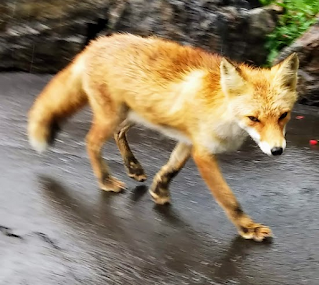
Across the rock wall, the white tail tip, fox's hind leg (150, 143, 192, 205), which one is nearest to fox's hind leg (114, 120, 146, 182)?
fox's hind leg (150, 143, 192, 205)

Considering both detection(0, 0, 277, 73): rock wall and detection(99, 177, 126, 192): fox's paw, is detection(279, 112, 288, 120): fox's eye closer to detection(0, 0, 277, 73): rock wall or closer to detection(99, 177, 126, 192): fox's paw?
detection(99, 177, 126, 192): fox's paw

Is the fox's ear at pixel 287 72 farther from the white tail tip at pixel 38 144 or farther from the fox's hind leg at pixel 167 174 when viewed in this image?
the white tail tip at pixel 38 144

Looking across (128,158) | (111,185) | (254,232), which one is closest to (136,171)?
(128,158)

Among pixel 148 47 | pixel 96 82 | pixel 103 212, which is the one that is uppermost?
A: pixel 148 47

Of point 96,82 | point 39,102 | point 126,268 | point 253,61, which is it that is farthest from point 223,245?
point 253,61

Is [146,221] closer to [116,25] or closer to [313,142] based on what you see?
[313,142]

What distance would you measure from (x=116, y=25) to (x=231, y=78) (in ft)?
15.0

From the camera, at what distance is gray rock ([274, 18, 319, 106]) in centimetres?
710

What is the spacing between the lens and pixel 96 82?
4.42 meters

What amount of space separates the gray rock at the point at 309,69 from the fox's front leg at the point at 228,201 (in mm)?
3498

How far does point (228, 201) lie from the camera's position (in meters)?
3.89

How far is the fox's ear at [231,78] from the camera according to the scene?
3.66 metres

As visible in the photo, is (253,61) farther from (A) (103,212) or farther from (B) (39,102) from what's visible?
(A) (103,212)

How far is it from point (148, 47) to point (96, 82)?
464mm
